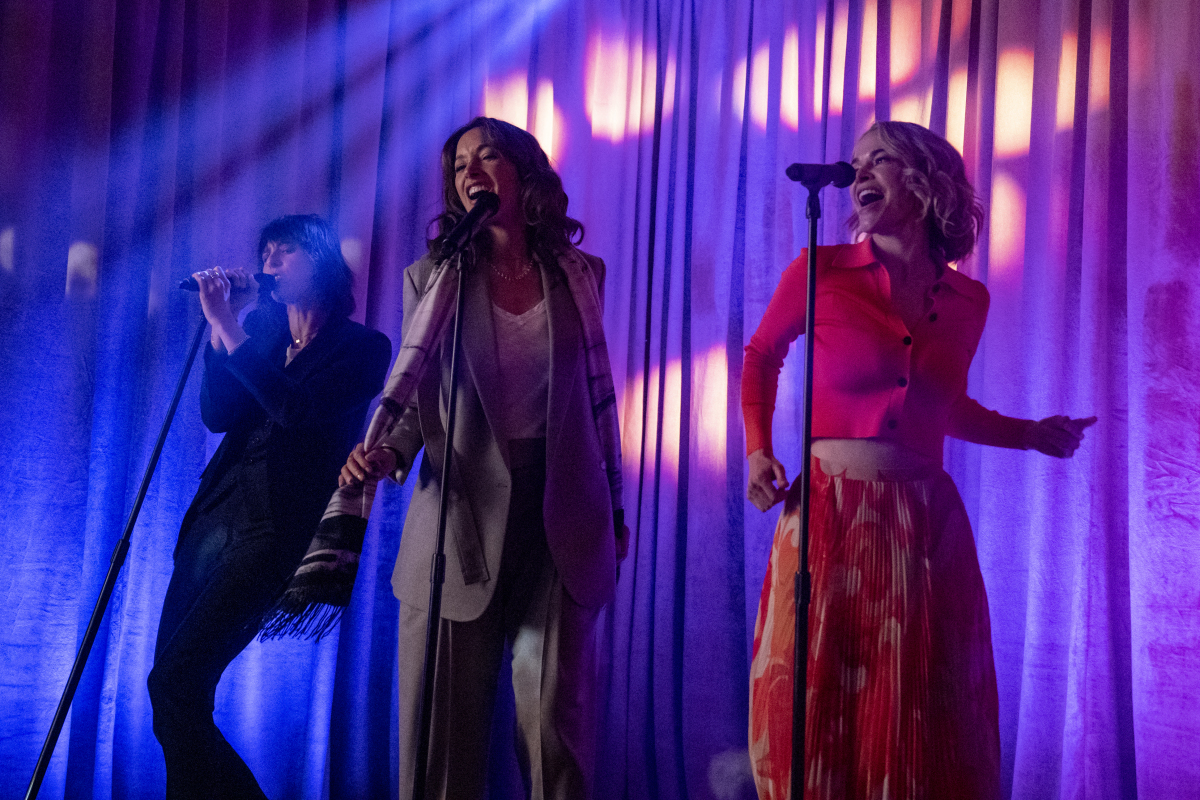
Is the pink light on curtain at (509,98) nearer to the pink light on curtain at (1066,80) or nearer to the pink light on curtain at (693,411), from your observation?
the pink light on curtain at (693,411)

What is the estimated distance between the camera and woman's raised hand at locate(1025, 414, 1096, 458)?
5.53 ft

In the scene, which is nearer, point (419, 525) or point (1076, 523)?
point (419, 525)

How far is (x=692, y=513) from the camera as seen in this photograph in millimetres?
2869

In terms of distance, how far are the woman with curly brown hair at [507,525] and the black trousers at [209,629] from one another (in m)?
0.51

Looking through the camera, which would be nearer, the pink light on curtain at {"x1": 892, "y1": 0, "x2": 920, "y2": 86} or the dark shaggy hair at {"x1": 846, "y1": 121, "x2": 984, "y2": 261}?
the dark shaggy hair at {"x1": 846, "y1": 121, "x2": 984, "y2": 261}

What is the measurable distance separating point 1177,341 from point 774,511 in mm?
1220

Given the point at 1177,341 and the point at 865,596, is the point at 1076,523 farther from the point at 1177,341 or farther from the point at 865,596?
the point at 865,596

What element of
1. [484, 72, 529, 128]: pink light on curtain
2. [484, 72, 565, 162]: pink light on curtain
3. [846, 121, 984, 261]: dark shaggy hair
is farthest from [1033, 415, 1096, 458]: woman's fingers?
[484, 72, 529, 128]: pink light on curtain

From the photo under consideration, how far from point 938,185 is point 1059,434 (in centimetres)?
55

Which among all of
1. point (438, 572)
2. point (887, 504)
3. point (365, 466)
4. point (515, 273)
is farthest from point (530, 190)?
point (887, 504)

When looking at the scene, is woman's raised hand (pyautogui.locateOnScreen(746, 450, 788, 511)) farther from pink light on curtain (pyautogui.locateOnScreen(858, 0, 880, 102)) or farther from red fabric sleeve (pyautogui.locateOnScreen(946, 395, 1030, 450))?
pink light on curtain (pyautogui.locateOnScreen(858, 0, 880, 102))

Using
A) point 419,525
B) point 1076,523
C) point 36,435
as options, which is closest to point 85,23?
point 36,435

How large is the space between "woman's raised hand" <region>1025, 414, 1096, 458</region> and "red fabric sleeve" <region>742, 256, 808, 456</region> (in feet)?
1.69

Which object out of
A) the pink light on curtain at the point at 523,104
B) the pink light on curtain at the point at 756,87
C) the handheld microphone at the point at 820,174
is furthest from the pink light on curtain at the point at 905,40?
the handheld microphone at the point at 820,174
